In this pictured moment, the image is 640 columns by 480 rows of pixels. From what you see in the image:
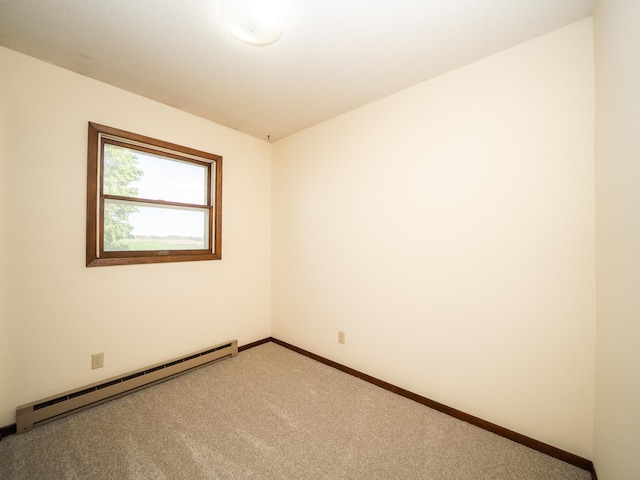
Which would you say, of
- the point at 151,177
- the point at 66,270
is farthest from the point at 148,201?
the point at 66,270

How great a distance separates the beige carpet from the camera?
1423mm

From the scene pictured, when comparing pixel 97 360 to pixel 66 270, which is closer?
pixel 66 270

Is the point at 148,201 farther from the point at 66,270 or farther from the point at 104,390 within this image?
the point at 104,390

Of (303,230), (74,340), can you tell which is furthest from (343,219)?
(74,340)

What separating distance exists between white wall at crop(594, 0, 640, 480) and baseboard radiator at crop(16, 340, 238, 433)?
2.94 m

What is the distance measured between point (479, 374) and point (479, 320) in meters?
0.39

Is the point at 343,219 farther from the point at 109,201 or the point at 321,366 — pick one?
the point at 109,201

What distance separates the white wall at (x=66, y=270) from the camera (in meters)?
1.73

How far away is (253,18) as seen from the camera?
1.20 m

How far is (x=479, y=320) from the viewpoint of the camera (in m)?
1.80

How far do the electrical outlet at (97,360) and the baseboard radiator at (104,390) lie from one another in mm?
133

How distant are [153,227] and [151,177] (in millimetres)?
486

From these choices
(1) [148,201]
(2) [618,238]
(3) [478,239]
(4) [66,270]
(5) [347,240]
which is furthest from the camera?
(5) [347,240]

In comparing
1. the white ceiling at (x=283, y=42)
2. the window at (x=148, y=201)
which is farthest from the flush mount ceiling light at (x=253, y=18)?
the window at (x=148, y=201)
